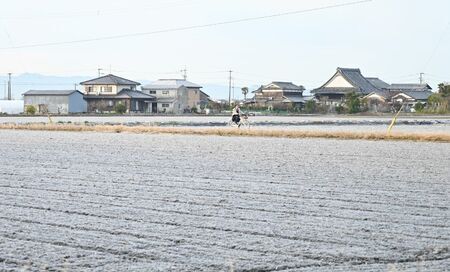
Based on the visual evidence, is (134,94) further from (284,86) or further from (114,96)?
(284,86)

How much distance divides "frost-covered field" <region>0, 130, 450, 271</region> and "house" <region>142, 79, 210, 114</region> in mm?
51361

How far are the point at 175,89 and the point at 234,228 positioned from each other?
195 feet

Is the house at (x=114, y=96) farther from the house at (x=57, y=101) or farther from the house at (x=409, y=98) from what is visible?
the house at (x=409, y=98)

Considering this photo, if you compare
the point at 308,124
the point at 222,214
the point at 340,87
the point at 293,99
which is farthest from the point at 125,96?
the point at 222,214

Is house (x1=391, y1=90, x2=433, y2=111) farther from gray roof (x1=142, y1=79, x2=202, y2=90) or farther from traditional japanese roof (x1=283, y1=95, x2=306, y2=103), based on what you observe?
gray roof (x1=142, y1=79, x2=202, y2=90)

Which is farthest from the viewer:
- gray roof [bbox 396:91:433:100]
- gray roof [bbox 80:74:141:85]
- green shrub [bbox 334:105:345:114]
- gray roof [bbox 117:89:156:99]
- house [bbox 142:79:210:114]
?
gray roof [bbox 396:91:433:100]

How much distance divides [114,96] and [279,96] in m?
17.2

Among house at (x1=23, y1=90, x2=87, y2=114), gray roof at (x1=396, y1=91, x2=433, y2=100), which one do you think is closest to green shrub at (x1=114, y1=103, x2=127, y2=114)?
house at (x1=23, y1=90, x2=87, y2=114)

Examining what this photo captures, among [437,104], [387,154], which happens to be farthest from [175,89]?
[387,154]

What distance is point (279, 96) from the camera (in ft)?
223

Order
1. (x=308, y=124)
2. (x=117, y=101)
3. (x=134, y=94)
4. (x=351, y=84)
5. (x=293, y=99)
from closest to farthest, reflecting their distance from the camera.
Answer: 1. (x=308, y=124)
2. (x=117, y=101)
3. (x=134, y=94)
4. (x=351, y=84)
5. (x=293, y=99)

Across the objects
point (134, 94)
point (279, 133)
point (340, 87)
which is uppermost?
point (340, 87)

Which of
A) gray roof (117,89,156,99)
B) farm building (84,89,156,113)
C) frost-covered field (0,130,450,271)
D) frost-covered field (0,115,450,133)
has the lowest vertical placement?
frost-covered field (0,130,450,271)

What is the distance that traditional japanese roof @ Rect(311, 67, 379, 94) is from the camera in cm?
6488
